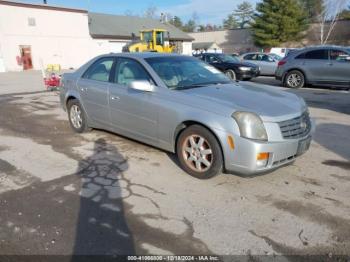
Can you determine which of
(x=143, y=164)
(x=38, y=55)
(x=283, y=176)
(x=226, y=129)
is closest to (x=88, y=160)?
(x=143, y=164)

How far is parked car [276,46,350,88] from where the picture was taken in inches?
495

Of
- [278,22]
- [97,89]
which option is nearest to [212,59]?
[97,89]

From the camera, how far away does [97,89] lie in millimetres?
6008

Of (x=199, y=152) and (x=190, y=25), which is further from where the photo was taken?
(x=190, y=25)

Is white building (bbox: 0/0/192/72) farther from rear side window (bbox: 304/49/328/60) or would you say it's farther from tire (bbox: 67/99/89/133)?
tire (bbox: 67/99/89/133)

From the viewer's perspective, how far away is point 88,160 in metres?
5.32

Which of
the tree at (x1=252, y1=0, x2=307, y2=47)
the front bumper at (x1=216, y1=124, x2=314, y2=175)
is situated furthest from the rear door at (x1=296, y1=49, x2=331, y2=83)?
the tree at (x1=252, y1=0, x2=307, y2=47)

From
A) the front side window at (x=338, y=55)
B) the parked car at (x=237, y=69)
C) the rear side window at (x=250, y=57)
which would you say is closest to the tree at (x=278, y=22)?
the rear side window at (x=250, y=57)

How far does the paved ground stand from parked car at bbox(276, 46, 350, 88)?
7.68 m

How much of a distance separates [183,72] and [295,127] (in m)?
1.91

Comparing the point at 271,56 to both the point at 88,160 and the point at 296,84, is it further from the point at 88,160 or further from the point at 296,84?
the point at 88,160

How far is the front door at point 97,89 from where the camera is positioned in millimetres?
5914

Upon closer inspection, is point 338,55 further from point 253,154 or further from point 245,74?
point 253,154

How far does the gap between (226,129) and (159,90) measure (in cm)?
127
